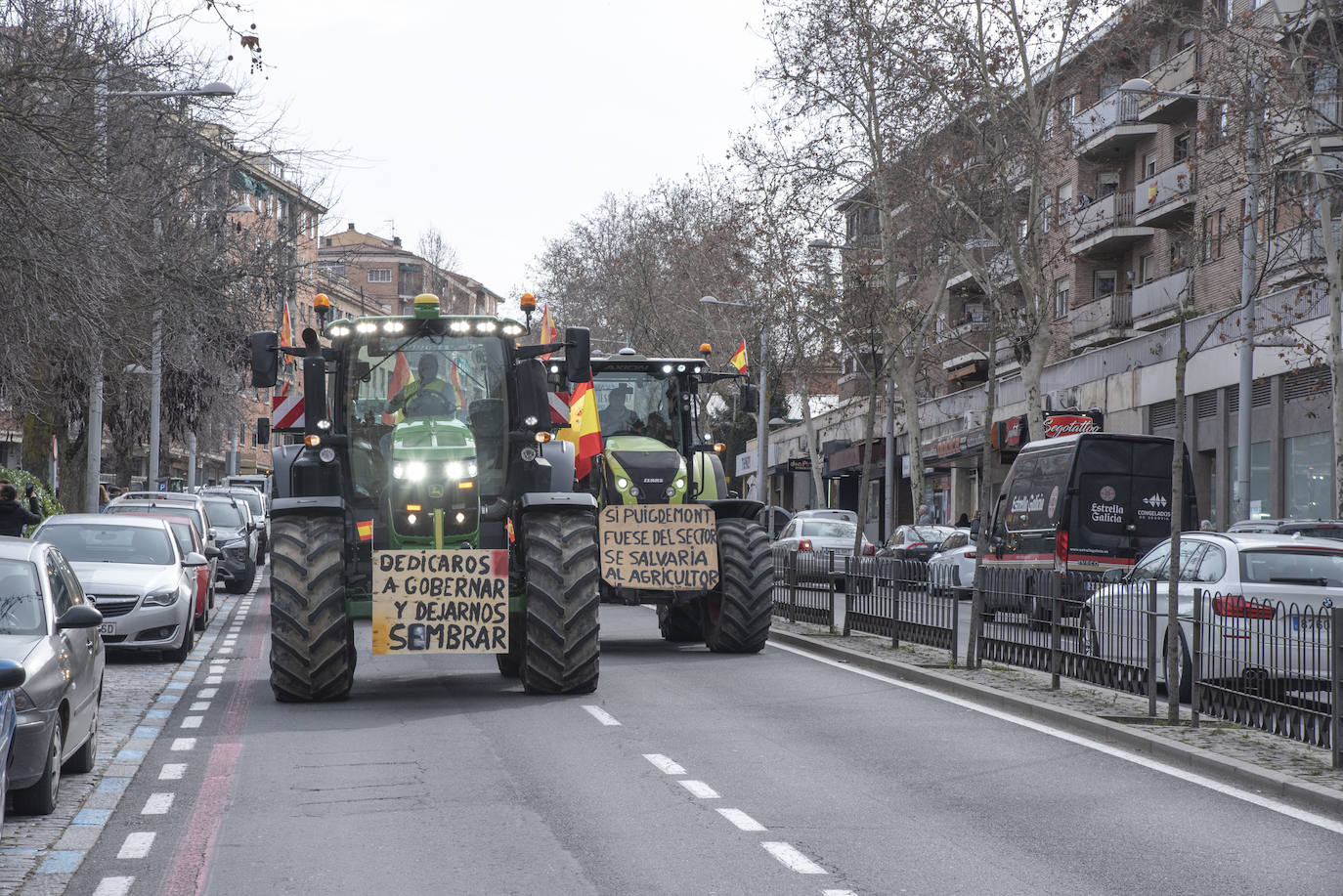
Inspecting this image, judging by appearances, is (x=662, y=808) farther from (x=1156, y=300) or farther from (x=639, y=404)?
(x=1156, y=300)

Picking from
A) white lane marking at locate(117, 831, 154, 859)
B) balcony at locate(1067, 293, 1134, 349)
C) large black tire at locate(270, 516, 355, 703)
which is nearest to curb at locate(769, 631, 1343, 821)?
large black tire at locate(270, 516, 355, 703)

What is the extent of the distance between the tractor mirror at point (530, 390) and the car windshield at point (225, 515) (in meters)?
19.5

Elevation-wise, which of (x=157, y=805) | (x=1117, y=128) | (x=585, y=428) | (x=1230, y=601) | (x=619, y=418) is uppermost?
(x=1117, y=128)

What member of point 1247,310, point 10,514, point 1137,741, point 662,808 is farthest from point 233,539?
point 662,808

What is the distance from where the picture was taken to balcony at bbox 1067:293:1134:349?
50562 millimetres

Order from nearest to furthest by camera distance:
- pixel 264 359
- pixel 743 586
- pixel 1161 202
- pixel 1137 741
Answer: pixel 1137 741 → pixel 264 359 → pixel 743 586 → pixel 1161 202

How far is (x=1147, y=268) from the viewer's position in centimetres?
5116

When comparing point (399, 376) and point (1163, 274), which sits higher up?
point (1163, 274)

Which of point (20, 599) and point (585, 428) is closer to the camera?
point (20, 599)

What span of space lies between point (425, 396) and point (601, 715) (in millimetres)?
3284

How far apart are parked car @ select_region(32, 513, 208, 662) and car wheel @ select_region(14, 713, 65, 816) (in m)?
8.61

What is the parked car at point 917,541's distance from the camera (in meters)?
35.5

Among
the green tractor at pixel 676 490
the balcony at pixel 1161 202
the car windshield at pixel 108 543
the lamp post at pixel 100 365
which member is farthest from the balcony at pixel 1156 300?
the car windshield at pixel 108 543

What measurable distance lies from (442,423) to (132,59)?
6701mm
